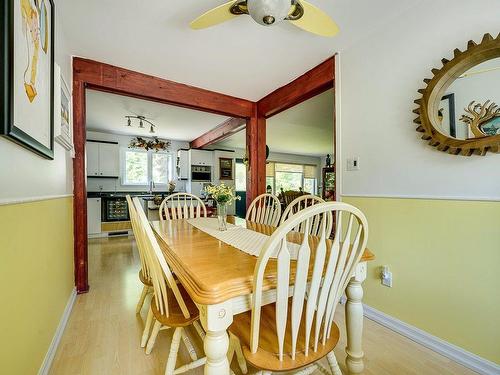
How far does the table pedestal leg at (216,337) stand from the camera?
2.39 feet

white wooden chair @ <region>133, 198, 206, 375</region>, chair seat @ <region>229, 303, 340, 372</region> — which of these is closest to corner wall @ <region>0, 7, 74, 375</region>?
white wooden chair @ <region>133, 198, 206, 375</region>

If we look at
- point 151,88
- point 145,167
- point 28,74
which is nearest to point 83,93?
point 151,88

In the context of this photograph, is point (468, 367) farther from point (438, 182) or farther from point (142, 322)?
point (142, 322)

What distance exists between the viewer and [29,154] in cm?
106

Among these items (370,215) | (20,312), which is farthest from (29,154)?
(370,215)

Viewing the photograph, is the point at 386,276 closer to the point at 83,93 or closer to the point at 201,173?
the point at 83,93

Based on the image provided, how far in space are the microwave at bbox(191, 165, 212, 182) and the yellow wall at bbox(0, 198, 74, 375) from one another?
13.9ft

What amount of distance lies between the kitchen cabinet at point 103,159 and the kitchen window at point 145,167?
265 mm

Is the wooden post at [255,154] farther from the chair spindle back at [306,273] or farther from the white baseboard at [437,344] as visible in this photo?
the chair spindle back at [306,273]

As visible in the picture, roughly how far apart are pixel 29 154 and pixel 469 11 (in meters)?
2.51

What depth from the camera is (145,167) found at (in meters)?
5.62

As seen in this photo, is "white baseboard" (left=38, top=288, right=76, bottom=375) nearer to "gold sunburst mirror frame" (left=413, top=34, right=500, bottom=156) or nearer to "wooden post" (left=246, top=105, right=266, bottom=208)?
"wooden post" (left=246, top=105, right=266, bottom=208)

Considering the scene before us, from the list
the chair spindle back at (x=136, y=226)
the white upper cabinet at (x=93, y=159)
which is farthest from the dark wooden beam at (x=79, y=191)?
the white upper cabinet at (x=93, y=159)

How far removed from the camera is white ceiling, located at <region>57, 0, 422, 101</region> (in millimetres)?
1595
